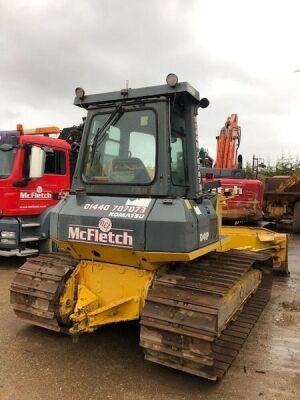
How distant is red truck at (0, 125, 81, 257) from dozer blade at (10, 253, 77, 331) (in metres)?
2.91

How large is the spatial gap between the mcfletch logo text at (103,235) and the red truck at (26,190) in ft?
10.6

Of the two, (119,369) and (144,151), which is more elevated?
(144,151)

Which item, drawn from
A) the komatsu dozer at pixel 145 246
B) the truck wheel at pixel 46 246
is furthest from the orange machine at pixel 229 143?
the komatsu dozer at pixel 145 246

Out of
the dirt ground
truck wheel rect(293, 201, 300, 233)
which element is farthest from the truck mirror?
truck wheel rect(293, 201, 300, 233)

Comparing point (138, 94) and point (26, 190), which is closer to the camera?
point (138, 94)

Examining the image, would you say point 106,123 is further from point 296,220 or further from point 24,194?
point 296,220

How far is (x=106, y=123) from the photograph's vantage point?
4.02 m

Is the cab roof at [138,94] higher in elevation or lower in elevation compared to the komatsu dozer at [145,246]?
higher

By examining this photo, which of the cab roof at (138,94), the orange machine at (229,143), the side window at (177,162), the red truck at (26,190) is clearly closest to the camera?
the cab roof at (138,94)

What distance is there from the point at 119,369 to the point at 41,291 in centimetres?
103

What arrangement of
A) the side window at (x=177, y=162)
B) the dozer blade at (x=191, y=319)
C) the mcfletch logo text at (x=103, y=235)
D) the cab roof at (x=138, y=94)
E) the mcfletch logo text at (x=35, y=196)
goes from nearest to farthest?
the dozer blade at (x=191, y=319) < the mcfletch logo text at (x=103, y=235) < the cab roof at (x=138, y=94) < the side window at (x=177, y=162) < the mcfletch logo text at (x=35, y=196)

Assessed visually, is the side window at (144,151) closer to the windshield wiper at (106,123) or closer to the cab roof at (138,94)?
the windshield wiper at (106,123)

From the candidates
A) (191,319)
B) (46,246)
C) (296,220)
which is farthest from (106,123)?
(296,220)

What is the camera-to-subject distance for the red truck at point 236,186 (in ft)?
36.5
